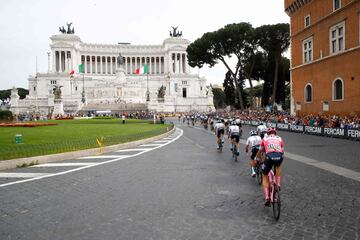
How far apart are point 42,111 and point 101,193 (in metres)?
83.7

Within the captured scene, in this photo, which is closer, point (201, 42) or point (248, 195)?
point (248, 195)

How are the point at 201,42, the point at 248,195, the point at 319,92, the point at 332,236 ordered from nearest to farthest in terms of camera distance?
the point at 332,236 → the point at 248,195 → the point at 319,92 → the point at 201,42

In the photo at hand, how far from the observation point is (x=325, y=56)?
33375mm

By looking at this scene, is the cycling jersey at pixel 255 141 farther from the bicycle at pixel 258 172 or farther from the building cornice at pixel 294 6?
the building cornice at pixel 294 6

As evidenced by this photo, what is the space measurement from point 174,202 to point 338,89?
91.1 ft

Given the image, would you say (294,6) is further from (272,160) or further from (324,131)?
(272,160)

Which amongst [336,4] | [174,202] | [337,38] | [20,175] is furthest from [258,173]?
[336,4]

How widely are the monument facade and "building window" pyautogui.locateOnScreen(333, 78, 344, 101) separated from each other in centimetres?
5374

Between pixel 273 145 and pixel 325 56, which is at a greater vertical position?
pixel 325 56

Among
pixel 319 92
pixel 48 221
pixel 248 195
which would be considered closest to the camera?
pixel 48 221

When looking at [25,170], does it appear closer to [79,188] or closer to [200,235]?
[79,188]

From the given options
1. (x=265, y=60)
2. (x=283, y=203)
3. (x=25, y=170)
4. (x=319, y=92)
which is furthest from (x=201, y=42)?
(x=283, y=203)

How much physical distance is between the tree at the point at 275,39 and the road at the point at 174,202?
42.7 m

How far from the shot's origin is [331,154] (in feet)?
52.4
